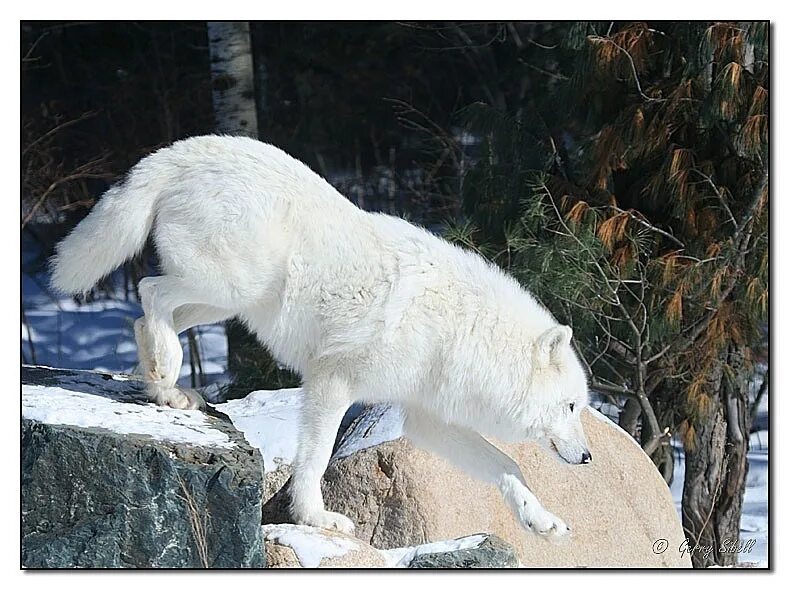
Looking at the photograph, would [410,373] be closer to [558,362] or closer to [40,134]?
[558,362]

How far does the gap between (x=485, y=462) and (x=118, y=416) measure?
1.44 m

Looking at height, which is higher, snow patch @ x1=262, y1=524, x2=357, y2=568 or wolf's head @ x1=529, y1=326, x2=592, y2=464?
wolf's head @ x1=529, y1=326, x2=592, y2=464

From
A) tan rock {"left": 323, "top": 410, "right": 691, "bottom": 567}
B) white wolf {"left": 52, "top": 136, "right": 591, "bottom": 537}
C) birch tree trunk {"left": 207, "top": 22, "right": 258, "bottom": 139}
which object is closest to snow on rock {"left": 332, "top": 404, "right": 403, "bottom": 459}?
tan rock {"left": 323, "top": 410, "right": 691, "bottom": 567}

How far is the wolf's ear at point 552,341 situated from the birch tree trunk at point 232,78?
312 centimetres

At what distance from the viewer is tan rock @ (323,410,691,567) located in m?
4.60

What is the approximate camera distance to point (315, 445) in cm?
407

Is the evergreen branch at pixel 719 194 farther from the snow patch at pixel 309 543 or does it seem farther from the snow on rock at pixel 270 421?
the snow patch at pixel 309 543

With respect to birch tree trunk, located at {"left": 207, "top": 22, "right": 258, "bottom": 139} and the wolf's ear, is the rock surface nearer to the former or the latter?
the wolf's ear

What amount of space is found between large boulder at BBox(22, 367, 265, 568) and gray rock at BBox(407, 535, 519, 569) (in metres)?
0.64

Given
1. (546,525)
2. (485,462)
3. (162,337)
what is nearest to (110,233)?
(162,337)

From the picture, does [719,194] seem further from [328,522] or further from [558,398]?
[328,522]

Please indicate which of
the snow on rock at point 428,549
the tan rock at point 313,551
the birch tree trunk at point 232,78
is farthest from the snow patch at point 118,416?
the birch tree trunk at point 232,78

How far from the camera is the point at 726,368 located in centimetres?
590

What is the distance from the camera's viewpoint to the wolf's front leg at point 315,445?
4.05 m
